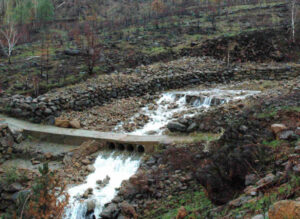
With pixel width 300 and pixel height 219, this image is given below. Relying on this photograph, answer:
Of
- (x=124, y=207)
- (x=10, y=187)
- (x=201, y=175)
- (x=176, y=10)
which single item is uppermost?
(x=176, y=10)

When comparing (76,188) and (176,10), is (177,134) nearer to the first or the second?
(76,188)

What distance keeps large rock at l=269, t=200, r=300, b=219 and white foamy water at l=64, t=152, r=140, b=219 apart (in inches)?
185

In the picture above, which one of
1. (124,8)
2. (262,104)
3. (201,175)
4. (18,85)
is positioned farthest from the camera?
(124,8)

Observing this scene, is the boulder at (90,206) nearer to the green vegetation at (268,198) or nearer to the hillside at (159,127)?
the hillside at (159,127)

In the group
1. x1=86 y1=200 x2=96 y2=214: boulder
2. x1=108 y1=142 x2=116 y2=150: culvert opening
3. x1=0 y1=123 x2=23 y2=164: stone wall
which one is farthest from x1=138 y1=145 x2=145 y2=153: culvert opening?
x1=0 y1=123 x2=23 y2=164: stone wall

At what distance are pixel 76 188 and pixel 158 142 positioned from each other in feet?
8.87

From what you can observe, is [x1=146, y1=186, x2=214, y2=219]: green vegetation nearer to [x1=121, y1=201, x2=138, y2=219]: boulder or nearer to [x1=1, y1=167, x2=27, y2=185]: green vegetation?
[x1=121, y1=201, x2=138, y2=219]: boulder

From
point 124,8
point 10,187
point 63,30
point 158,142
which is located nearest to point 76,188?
point 10,187

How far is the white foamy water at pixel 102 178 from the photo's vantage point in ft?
21.7

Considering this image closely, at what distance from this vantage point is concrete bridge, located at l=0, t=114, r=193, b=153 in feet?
27.3

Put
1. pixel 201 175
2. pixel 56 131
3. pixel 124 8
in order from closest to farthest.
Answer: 1. pixel 201 175
2. pixel 56 131
3. pixel 124 8

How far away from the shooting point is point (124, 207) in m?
5.70

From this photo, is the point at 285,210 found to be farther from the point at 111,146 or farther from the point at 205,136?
the point at 111,146

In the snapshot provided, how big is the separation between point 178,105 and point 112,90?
11.8ft
